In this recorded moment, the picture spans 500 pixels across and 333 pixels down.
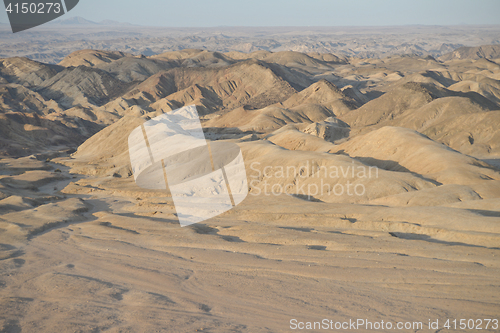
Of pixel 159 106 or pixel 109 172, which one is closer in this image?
pixel 109 172

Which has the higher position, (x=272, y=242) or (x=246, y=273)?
(x=246, y=273)

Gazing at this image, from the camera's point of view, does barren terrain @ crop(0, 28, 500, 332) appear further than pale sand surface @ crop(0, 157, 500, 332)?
Yes

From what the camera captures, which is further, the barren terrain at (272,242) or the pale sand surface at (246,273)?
the barren terrain at (272,242)

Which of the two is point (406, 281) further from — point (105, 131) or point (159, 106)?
point (159, 106)

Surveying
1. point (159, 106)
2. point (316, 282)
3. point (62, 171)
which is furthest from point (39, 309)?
point (159, 106)

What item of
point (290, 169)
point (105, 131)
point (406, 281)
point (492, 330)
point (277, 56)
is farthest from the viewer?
point (277, 56)

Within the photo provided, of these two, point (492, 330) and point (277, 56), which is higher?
point (277, 56)

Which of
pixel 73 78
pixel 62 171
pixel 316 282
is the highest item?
pixel 73 78

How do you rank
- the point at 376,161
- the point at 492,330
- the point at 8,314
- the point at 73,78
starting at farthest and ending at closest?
the point at 73,78
the point at 376,161
the point at 8,314
the point at 492,330

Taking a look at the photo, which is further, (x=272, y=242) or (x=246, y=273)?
(x=272, y=242)

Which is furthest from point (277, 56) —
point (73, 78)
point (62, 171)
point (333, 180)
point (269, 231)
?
point (269, 231)
